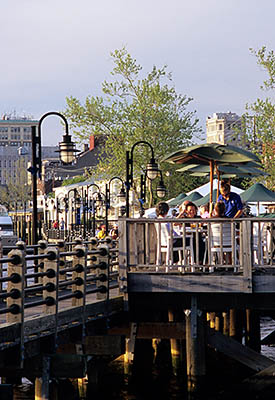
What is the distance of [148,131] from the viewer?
5619 centimetres

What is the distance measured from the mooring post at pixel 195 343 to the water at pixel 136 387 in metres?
0.79

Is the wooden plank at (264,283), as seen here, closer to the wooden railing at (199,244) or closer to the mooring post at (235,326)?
the wooden railing at (199,244)

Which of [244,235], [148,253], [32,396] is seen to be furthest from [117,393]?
[244,235]

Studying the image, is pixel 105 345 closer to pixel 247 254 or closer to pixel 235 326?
pixel 247 254

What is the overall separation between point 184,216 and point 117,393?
165 inches

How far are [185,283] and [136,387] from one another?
4.52m

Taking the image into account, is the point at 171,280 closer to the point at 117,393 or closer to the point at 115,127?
the point at 117,393

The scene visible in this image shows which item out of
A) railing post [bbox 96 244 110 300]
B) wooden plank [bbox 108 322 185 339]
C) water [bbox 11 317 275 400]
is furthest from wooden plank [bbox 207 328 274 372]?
railing post [bbox 96 244 110 300]

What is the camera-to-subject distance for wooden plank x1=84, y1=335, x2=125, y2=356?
15141mm

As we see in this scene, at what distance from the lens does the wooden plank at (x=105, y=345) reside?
15.1 metres

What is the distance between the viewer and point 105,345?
15242 mm

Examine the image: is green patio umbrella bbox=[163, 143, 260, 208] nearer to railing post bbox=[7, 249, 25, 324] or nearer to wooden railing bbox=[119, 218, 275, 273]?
wooden railing bbox=[119, 218, 275, 273]

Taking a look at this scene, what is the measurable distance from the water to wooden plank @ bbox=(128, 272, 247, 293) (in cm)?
266

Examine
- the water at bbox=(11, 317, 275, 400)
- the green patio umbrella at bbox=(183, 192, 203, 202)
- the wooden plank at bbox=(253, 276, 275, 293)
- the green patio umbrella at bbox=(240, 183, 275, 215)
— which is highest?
the green patio umbrella at bbox=(183, 192, 203, 202)
